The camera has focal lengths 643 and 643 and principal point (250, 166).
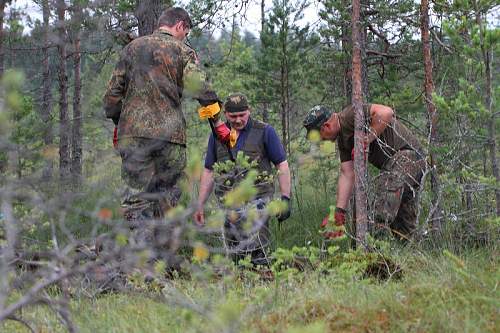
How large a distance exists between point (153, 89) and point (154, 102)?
0.38ft

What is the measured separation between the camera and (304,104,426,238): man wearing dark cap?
5.98 metres

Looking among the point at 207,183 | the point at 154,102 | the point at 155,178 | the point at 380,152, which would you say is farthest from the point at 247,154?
the point at 380,152

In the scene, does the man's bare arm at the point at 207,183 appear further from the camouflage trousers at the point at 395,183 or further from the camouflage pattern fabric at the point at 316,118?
the camouflage trousers at the point at 395,183

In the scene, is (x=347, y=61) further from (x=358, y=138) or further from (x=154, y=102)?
(x=154, y=102)

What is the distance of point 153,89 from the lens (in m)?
5.70

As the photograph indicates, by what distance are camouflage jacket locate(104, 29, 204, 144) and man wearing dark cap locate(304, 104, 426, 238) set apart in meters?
1.23

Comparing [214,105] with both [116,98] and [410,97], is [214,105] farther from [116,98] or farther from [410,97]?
[410,97]

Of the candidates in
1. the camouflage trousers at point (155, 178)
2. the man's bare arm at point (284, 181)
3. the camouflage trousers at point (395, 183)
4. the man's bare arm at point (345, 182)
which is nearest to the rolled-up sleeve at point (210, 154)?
the camouflage trousers at point (155, 178)

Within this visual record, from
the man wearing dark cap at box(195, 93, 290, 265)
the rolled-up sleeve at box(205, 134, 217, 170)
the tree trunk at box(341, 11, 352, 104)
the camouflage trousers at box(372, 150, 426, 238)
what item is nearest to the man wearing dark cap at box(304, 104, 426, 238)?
the camouflage trousers at box(372, 150, 426, 238)

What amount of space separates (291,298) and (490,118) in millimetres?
2439

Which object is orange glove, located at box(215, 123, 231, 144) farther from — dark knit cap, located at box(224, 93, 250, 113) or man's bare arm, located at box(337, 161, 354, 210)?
man's bare arm, located at box(337, 161, 354, 210)

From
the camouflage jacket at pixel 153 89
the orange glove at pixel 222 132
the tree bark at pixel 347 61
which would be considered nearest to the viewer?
the camouflage jacket at pixel 153 89

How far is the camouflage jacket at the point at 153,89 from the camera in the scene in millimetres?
5574

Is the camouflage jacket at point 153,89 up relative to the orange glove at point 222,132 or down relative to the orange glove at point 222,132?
up
